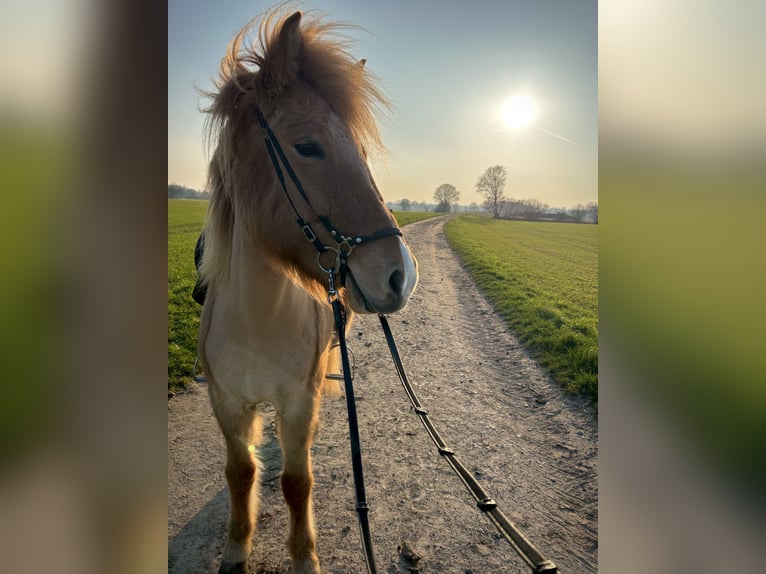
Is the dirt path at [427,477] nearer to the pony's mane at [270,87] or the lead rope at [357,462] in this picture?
the lead rope at [357,462]

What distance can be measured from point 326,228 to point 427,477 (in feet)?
6.65

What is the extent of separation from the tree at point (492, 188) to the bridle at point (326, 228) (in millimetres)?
3561

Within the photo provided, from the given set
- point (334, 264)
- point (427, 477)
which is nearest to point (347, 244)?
point (334, 264)

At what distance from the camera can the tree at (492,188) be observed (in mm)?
4770

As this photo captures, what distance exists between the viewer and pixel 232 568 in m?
1.88

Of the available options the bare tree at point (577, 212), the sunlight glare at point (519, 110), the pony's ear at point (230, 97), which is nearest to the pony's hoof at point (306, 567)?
the pony's ear at point (230, 97)

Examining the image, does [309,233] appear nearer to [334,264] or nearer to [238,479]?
[334,264]

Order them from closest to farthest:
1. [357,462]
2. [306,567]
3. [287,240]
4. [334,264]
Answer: [357,462], [334,264], [287,240], [306,567]
